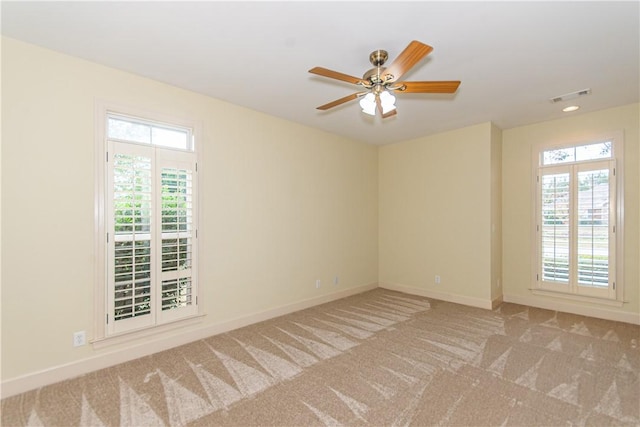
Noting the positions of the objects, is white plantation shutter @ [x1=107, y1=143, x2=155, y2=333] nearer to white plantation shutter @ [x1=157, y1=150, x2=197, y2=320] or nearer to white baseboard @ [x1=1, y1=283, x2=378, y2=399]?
white plantation shutter @ [x1=157, y1=150, x2=197, y2=320]

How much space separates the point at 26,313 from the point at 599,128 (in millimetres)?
6506

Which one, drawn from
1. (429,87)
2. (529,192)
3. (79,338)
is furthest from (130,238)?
(529,192)

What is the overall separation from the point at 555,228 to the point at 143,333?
533 cm

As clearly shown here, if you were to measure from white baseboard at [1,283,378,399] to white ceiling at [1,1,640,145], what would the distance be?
2644 mm

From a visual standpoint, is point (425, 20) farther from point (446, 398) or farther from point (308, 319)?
point (308, 319)

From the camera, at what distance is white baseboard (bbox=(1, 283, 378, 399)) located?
2.43 metres

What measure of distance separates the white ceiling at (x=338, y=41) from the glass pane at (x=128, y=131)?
1.64ft

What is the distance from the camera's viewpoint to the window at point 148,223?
288cm

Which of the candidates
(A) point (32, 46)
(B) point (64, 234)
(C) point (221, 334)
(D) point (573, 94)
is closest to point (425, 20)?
(D) point (573, 94)

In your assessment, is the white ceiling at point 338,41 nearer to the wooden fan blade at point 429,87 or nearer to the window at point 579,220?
the wooden fan blade at point 429,87

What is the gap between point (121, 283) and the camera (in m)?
2.90

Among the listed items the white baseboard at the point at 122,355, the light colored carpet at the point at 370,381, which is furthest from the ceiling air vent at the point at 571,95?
the white baseboard at the point at 122,355

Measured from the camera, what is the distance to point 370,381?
259 centimetres

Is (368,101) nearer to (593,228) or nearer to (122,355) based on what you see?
(122,355)
